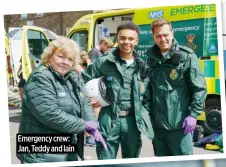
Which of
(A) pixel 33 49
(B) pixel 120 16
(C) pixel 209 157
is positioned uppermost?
(B) pixel 120 16

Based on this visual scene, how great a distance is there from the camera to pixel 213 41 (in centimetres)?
409

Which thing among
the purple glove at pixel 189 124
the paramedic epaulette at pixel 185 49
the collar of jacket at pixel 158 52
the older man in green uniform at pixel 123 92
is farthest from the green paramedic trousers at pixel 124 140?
the paramedic epaulette at pixel 185 49

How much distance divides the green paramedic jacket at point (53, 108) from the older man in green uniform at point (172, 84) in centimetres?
73

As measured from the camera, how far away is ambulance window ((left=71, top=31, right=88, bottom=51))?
4.10 metres

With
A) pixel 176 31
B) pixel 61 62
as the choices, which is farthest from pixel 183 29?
pixel 61 62

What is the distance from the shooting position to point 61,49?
3961 mm

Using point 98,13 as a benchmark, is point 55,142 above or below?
below

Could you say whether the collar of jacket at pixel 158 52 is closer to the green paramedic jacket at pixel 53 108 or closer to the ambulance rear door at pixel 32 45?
the green paramedic jacket at pixel 53 108

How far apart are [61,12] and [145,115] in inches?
54.7

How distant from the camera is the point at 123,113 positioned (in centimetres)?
401

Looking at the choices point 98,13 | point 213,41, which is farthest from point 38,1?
point 213,41

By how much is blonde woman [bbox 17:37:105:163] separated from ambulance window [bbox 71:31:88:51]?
0.08 m

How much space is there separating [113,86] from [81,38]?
0.65 meters

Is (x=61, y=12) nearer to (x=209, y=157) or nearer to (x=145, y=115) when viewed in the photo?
(x=145, y=115)
